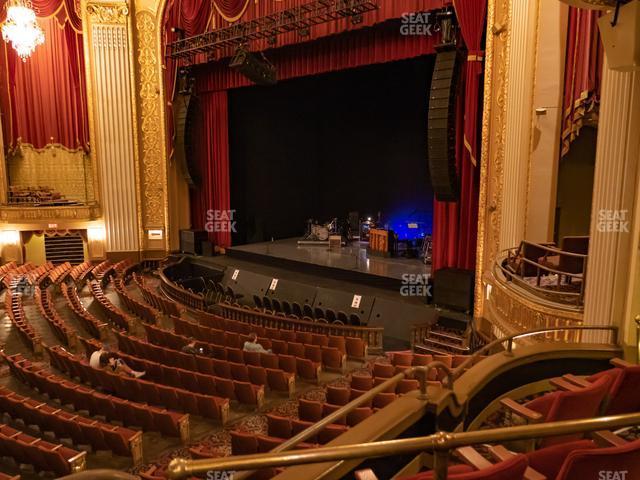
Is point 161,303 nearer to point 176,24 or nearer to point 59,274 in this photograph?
point 59,274

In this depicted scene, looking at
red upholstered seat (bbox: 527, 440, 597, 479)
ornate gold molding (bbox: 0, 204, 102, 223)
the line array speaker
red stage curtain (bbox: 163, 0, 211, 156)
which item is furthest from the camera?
ornate gold molding (bbox: 0, 204, 102, 223)

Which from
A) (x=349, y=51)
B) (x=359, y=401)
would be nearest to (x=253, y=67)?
(x=349, y=51)

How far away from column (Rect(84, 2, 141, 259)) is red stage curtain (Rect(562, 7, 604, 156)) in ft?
37.1

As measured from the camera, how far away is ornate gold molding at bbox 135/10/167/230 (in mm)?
13766

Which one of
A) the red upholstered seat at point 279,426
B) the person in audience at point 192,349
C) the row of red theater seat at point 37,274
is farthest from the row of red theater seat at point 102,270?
the red upholstered seat at point 279,426

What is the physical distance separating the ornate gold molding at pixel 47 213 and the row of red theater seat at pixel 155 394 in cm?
843

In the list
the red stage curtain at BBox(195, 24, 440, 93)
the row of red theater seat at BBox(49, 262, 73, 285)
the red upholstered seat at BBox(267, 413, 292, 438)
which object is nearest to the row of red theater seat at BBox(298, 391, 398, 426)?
the red upholstered seat at BBox(267, 413, 292, 438)

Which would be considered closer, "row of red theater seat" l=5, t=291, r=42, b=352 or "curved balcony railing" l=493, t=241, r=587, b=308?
"curved balcony railing" l=493, t=241, r=587, b=308

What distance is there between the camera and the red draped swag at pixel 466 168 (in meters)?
7.86

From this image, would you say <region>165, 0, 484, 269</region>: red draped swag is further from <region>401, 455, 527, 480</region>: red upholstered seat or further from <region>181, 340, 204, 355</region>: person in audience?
<region>401, 455, 527, 480</region>: red upholstered seat

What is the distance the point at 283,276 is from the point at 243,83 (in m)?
5.11

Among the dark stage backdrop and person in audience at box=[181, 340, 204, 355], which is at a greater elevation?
the dark stage backdrop
